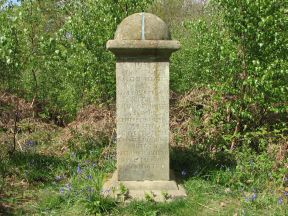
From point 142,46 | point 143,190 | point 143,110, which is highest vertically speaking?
point 142,46

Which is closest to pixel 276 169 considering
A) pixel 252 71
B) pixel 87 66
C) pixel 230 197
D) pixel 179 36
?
pixel 230 197

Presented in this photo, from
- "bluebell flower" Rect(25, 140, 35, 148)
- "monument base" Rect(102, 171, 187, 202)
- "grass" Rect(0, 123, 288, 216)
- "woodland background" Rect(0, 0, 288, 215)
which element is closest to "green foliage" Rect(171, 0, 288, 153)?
"woodland background" Rect(0, 0, 288, 215)

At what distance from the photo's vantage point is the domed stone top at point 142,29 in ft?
15.5

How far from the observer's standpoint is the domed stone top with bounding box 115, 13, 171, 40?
472cm

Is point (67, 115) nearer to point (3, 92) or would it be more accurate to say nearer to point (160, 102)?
point (3, 92)

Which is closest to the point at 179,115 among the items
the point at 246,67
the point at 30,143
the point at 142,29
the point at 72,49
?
the point at 246,67

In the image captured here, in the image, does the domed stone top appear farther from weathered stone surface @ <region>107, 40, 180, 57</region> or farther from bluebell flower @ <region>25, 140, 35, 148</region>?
bluebell flower @ <region>25, 140, 35, 148</region>

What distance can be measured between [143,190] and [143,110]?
976 millimetres

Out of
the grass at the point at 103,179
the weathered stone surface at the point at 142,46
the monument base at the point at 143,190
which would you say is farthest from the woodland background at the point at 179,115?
the weathered stone surface at the point at 142,46

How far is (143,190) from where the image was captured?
190 inches

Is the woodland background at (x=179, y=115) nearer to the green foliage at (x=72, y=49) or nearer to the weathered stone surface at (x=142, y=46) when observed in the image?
the green foliage at (x=72, y=49)

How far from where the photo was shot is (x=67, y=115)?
9531mm

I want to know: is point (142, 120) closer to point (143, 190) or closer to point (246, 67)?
point (143, 190)

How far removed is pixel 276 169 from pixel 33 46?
13.9 feet
